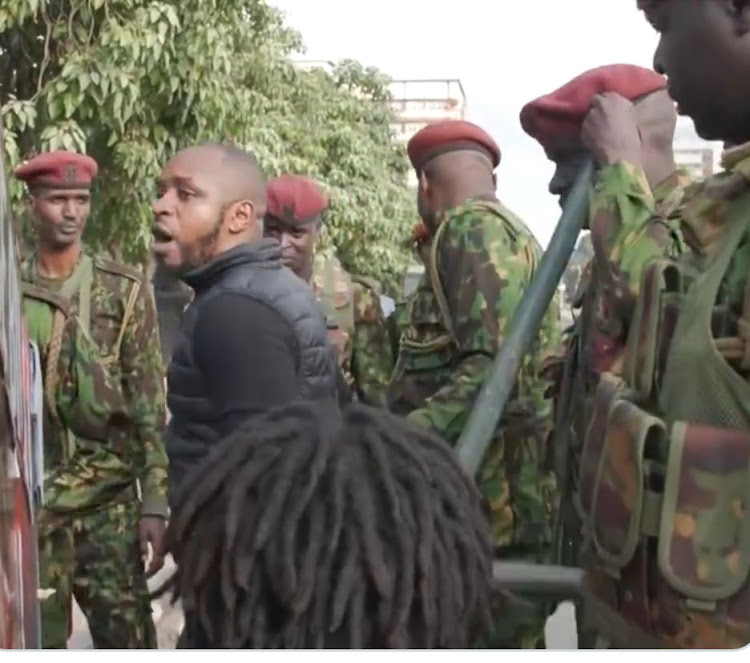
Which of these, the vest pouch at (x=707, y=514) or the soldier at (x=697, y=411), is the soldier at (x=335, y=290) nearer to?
the soldier at (x=697, y=411)

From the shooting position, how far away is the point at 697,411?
5.20 feet

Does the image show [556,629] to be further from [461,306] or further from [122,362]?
[122,362]

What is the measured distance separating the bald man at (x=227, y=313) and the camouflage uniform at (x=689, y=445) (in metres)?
0.73

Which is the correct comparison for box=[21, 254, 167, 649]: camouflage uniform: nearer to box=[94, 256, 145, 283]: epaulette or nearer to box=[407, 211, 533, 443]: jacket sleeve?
box=[94, 256, 145, 283]: epaulette

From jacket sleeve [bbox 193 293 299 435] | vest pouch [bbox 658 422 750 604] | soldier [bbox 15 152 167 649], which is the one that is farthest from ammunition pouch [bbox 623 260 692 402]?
soldier [bbox 15 152 167 649]

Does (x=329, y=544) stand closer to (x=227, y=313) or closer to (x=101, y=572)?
(x=227, y=313)

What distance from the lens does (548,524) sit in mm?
3178

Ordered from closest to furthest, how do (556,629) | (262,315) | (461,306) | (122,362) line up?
(262,315) < (461,306) < (556,629) < (122,362)

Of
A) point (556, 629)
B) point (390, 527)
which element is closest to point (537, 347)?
point (556, 629)

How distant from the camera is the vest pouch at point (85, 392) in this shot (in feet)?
11.2

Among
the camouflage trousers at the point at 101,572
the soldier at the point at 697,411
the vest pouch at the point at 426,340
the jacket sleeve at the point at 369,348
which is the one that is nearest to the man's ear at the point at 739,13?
the soldier at the point at 697,411

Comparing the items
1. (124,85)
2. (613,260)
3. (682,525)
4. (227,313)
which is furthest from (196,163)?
(124,85)

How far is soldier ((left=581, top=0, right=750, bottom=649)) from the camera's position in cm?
154

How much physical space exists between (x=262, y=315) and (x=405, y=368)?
2.95ft
